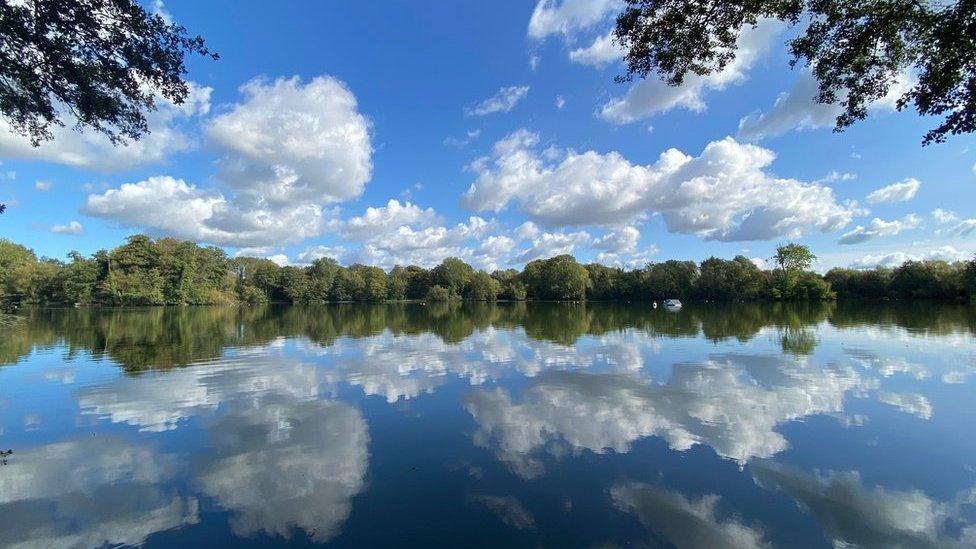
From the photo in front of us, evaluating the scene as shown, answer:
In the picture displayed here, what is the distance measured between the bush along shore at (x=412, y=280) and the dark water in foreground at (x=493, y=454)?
8077cm

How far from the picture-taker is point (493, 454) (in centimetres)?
845

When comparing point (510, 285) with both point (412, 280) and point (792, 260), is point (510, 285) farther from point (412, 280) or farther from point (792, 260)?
point (792, 260)

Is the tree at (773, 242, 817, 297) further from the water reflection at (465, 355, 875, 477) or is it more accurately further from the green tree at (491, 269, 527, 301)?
the water reflection at (465, 355, 875, 477)

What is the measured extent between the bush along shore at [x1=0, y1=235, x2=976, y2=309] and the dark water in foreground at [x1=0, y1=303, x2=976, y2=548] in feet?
265

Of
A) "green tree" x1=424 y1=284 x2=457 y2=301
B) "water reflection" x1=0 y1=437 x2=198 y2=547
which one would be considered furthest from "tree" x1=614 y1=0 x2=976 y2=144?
"green tree" x1=424 y1=284 x2=457 y2=301

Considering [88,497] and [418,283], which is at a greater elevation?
[418,283]

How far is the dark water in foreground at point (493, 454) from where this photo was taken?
5.92 m

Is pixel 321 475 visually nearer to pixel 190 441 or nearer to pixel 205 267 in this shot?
pixel 190 441

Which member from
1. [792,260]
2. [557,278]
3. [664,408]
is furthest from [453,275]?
[664,408]

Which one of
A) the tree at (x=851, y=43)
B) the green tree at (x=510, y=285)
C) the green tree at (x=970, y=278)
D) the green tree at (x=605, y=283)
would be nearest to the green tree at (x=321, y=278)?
the green tree at (x=510, y=285)

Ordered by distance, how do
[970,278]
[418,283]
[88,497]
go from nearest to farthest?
1. [88,497]
2. [970,278]
3. [418,283]

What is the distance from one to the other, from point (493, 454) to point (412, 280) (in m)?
141

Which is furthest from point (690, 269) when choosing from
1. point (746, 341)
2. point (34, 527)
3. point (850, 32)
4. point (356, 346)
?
point (34, 527)

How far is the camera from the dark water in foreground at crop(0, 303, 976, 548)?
592 cm
